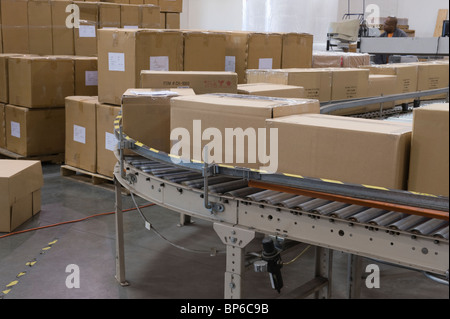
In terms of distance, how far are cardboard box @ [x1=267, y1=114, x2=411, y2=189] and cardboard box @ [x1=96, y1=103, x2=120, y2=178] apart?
3.30 metres

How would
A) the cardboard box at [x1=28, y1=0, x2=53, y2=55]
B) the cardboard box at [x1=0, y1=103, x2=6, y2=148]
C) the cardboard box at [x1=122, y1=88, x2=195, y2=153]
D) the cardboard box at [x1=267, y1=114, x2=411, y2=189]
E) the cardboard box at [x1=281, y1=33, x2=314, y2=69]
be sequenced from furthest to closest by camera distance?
the cardboard box at [x1=28, y1=0, x2=53, y2=55], the cardboard box at [x1=0, y1=103, x2=6, y2=148], the cardboard box at [x1=281, y1=33, x2=314, y2=69], the cardboard box at [x1=122, y1=88, x2=195, y2=153], the cardboard box at [x1=267, y1=114, x2=411, y2=189]

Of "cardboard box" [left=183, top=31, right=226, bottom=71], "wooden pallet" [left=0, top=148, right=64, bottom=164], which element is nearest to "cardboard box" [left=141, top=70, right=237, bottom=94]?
"cardboard box" [left=183, top=31, right=226, bottom=71]

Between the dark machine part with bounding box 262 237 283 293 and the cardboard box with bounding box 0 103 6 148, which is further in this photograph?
the cardboard box with bounding box 0 103 6 148

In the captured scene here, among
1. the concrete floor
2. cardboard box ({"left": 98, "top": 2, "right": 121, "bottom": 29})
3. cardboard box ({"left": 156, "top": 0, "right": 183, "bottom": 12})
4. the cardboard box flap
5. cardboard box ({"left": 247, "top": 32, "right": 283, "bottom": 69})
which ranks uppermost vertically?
cardboard box ({"left": 156, "top": 0, "right": 183, "bottom": 12})

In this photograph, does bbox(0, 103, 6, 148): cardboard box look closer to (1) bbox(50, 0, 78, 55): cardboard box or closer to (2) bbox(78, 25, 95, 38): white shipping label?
(1) bbox(50, 0, 78, 55): cardboard box

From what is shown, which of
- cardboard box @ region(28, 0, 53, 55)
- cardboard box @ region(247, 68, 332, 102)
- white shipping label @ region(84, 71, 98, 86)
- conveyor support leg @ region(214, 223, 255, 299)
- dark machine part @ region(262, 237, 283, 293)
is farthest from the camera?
cardboard box @ region(28, 0, 53, 55)

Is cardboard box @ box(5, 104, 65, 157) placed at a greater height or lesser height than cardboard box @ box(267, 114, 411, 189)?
lesser

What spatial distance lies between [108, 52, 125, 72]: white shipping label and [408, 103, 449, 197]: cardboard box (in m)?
3.52

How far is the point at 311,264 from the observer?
3809 mm

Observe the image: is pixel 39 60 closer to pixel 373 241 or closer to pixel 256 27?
pixel 256 27

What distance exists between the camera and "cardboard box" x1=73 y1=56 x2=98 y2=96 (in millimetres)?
6355

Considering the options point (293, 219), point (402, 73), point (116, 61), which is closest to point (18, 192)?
point (116, 61)

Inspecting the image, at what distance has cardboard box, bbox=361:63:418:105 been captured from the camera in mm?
5242
